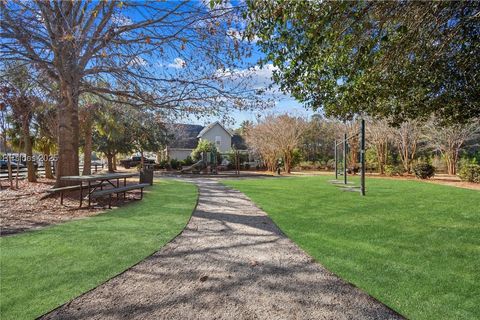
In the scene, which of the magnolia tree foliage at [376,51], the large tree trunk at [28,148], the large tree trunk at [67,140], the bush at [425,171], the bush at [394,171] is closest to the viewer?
the magnolia tree foliage at [376,51]

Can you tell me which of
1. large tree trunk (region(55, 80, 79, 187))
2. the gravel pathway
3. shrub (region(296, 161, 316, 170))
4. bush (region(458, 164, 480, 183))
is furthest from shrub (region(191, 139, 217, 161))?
the gravel pathway

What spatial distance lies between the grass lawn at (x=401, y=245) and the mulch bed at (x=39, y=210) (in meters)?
4.98

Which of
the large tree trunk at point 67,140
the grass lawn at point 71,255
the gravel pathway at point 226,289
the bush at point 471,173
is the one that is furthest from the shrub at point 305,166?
the gravel pathway at point 226,289

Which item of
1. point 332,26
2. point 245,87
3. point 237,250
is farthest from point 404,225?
point 245,87

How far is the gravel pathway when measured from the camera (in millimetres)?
3010

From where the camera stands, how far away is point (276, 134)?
87.8ft

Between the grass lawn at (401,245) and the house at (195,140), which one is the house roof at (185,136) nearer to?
the house at (195,140)

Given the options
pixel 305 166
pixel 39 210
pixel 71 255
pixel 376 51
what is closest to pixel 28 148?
pixel 39 210

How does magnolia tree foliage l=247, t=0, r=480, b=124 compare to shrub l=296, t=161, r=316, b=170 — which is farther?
shrub l=296, t=161, r=316, b=170

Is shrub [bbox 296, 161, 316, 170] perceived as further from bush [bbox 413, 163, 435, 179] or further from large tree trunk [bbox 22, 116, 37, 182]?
large tree trunk [bbox 22, 116, 37, 182]

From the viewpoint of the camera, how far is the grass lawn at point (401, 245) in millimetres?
3258

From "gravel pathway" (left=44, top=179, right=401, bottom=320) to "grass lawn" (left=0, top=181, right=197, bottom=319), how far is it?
0.29 m

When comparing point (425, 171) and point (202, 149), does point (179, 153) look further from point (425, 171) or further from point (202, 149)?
point (425, 171)

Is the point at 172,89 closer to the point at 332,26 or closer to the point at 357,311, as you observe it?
the point at 332,26
